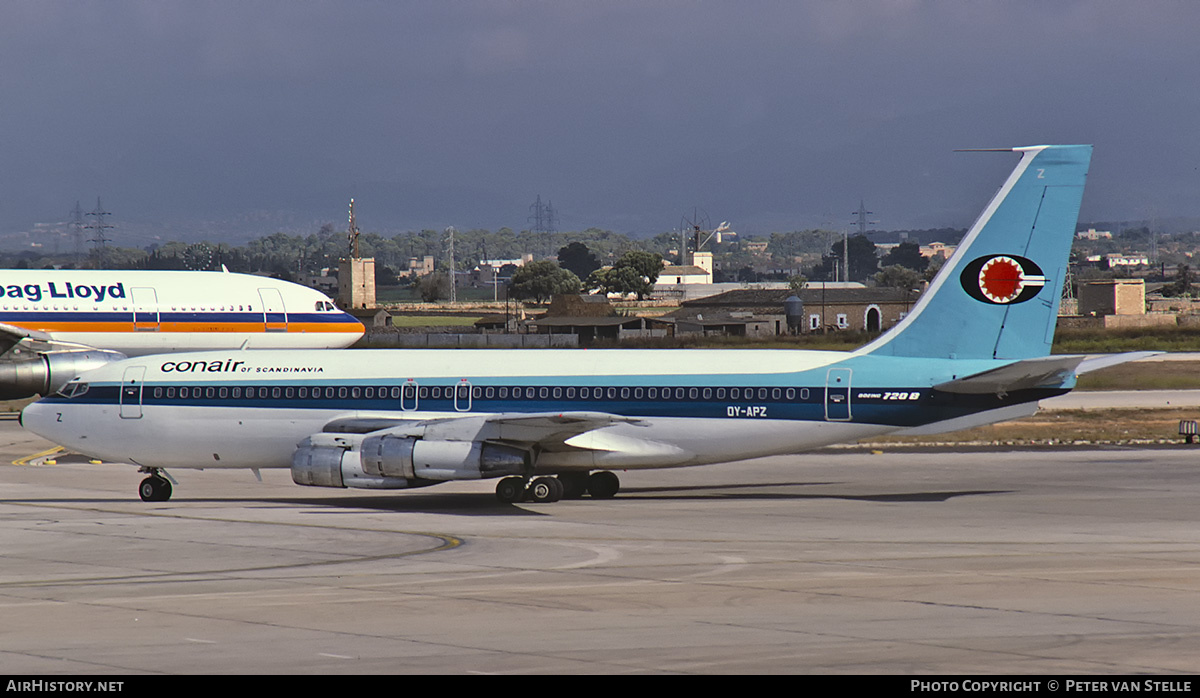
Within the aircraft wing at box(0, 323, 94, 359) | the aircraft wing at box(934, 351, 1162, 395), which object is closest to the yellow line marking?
the aircraft wing at box(0, 323, 94, 359)

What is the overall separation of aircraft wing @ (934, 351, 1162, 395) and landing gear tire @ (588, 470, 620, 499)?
908cm

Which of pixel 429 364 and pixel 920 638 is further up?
pixel 429 364

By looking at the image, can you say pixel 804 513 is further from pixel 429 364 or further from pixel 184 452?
pixel 184 452

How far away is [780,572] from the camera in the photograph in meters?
23.2

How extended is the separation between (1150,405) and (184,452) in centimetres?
4672

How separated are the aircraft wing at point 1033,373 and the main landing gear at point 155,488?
2057 cm

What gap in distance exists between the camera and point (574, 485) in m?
35.5

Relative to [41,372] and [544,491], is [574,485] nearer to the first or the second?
[544,491]

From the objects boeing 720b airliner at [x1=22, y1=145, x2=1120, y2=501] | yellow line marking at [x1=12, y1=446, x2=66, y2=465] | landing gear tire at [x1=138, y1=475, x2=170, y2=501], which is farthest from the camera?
yellow line marking at [x1=12, y1=446, x2=66, y2=465]

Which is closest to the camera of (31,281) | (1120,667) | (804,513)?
(1120,667)

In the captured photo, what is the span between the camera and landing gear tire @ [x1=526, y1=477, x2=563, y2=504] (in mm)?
34188

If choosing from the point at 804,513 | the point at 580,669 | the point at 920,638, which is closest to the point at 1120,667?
the point at 920,638

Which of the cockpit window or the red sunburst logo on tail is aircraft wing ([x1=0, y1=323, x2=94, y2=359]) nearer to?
the cockpit window

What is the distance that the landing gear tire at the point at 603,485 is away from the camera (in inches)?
1401
